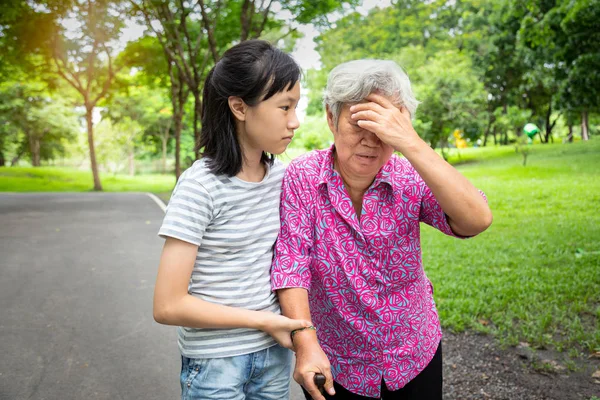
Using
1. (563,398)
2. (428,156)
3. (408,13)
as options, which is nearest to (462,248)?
(563,398)

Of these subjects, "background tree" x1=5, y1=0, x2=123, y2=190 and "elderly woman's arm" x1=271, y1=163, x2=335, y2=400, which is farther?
"background tree" x1=5, y1=0, x2=123, y2=190

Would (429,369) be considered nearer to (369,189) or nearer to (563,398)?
(369,189)

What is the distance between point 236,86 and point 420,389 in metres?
1.29

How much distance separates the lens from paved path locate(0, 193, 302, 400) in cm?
373

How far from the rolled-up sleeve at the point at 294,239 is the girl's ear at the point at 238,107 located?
29 cm

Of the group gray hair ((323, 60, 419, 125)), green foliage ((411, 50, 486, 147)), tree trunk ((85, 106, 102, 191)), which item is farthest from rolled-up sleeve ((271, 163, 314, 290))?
green foliage ((411, 50, 486, 147))

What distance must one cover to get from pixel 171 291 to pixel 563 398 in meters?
2.90

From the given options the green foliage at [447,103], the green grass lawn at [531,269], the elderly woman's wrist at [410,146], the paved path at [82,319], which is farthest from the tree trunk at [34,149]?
the elderly woman's wrist at [410,146]

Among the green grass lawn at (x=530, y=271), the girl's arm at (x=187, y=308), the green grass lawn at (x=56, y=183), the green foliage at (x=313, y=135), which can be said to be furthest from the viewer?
the green foliage at (x=313, y=135)

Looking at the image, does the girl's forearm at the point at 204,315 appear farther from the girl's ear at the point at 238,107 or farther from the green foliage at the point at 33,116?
the green foliage at the point at 33,116

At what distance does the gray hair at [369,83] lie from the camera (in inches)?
65.5

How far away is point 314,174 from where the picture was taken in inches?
73.0

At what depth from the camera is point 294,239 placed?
70.2 inches

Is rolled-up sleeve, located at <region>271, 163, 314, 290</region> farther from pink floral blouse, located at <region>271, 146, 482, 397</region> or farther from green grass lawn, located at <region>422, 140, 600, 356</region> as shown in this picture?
green grass lawn, located at <region>422, 140, 600, 356</region>
